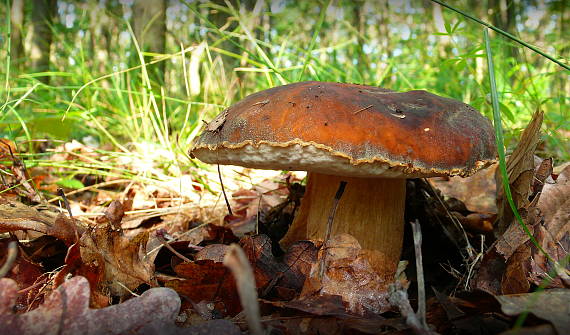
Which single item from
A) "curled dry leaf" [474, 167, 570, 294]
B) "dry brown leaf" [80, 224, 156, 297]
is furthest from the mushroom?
"dry brown leaf" [80, 224, 156, 297]

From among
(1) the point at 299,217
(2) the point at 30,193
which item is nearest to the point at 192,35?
(2) the point at 30,193

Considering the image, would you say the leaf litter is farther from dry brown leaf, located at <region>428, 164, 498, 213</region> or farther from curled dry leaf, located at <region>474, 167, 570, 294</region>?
dry brown leaf, located at <region>428, 164, 498, 213</region>

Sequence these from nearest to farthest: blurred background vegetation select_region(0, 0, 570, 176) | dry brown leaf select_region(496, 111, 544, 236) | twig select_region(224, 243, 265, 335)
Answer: twig select_region(224, 243, 265, 335) → dry brown leaf select_region(496, 111, 544, 236) → blurred background vegetation select_region(0, 0, 570, 176)

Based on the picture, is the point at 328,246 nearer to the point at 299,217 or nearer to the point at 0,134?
the point at 299,217

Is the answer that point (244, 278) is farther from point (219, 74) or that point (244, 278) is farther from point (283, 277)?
point (219, 74)

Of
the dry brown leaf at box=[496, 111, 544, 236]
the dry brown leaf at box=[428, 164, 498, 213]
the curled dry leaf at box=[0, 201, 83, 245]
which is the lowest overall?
the dry brown leaf at box=[428, 164, 498, 213]

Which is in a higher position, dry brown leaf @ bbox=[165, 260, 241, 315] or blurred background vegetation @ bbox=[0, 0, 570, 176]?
blurred background vegetation @ bbox=[0, 0, 570, 176]

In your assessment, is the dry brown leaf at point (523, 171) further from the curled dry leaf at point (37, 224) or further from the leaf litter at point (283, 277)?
the curled dry leaf at point (37, 224)
